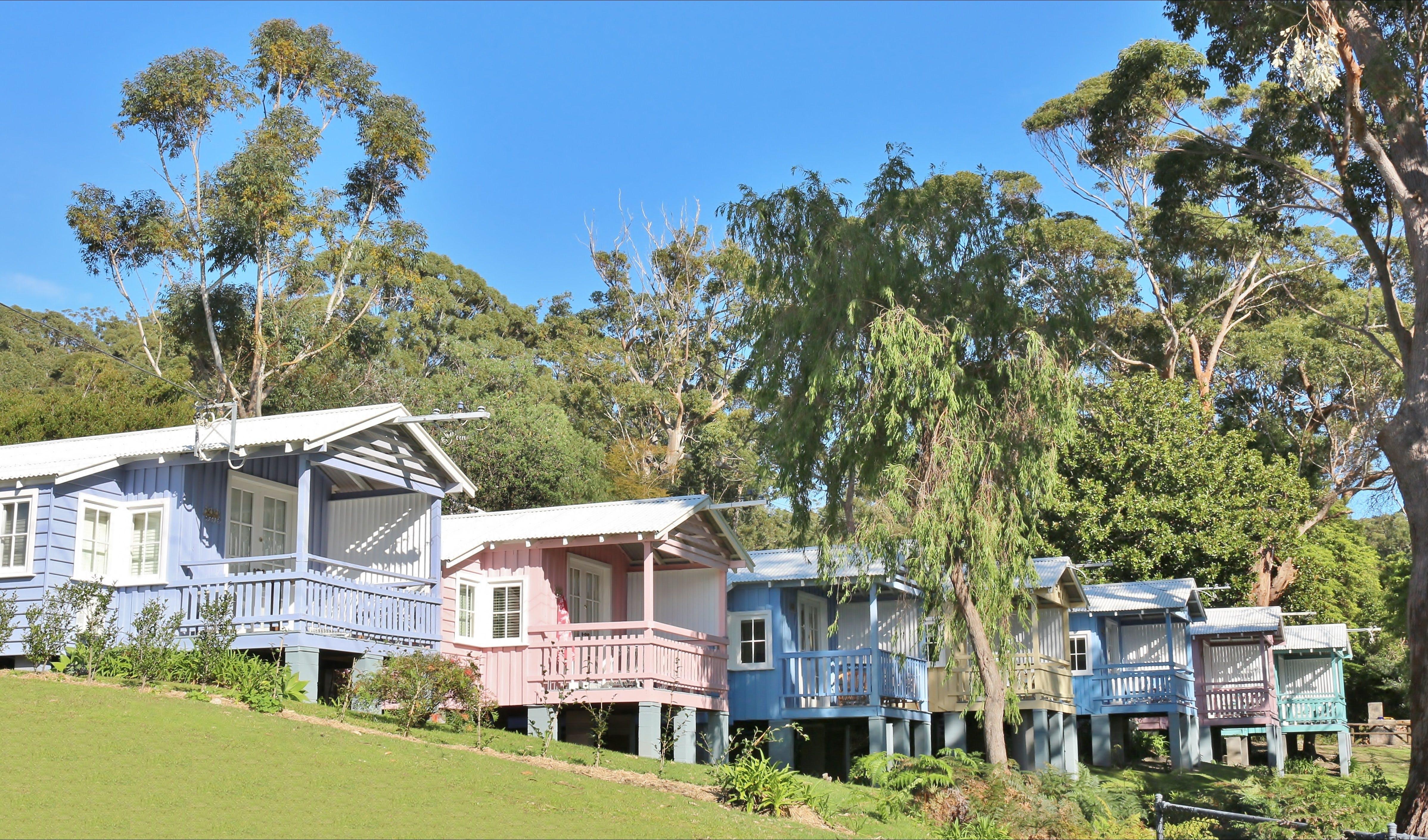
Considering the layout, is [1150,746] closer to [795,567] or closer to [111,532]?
[795,567]

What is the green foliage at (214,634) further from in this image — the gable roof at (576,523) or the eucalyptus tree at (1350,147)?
the eucalyptus tree at (1350,147)

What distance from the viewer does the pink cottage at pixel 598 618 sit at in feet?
74.3

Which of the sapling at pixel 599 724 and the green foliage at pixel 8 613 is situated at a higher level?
the green foliage at pixel 8 613

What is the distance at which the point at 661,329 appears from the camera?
56.2m

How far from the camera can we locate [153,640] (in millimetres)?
18812

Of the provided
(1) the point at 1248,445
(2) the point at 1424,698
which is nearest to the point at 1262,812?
(2) the point at 1424,698

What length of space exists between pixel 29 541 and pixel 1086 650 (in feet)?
77.0

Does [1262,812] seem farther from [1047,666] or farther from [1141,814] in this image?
[1047,666]

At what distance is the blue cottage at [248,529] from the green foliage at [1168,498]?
2230cm

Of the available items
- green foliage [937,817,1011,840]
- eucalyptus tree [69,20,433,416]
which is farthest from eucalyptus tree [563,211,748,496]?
green foliage [937,817,1011,840]

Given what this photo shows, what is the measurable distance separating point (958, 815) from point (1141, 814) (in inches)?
192

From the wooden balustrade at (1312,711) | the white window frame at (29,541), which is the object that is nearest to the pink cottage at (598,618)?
the white window frame at (29,541)

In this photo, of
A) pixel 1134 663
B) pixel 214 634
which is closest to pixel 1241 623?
pixel 1134 663

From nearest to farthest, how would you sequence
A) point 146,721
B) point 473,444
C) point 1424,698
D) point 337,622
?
point 146,721, point 1424,698, point 337,622, point 473,444
